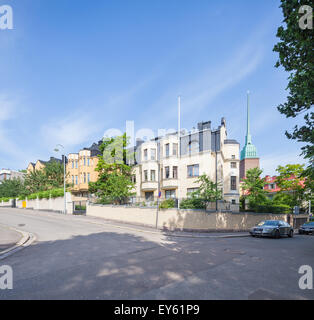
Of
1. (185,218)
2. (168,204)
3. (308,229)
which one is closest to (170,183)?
(168,204)

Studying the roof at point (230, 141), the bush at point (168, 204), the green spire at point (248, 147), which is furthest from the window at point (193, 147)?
the green spire at point (248, 147)

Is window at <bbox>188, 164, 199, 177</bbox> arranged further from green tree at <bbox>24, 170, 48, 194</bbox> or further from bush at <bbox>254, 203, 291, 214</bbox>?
green tree at <bbox>24, 170, 48, 194</bbox>

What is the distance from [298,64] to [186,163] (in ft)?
74.2

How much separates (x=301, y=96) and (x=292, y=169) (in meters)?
27.7

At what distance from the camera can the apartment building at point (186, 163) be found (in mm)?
29625

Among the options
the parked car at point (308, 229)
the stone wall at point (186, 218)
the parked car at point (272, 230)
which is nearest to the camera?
the parked car at point (272, 230)

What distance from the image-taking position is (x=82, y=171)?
39344mm

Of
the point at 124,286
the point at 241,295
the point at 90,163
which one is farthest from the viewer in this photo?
the point at 90,163

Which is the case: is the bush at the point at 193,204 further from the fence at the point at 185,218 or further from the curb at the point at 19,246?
the curb at the point at 19,246

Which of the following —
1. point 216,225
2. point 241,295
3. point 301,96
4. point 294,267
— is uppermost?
point 301,96

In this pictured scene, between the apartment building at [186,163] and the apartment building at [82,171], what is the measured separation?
30.5 ft
